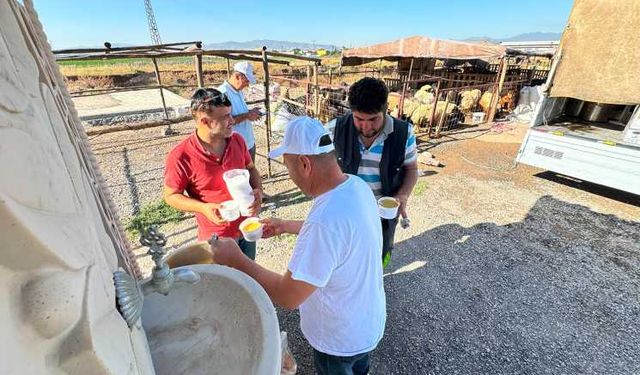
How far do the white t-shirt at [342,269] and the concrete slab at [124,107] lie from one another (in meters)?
10.3

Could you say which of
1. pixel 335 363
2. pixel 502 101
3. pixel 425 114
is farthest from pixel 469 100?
pixel 335 363

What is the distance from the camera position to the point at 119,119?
33.4 ft

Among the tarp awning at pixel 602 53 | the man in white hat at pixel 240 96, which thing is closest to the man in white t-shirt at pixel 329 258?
the man in white hat at pixel 240 96

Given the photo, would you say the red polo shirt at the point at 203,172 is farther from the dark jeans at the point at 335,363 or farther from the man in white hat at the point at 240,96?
the man in white hat at the point at 240,96

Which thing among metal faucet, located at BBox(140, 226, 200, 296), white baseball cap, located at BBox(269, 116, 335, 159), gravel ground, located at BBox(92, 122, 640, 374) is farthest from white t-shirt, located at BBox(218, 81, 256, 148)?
metal faucet, located at BBox(140, 226, 200, 296)

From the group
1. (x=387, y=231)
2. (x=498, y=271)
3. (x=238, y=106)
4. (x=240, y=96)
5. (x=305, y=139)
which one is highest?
(x=305, y=139)

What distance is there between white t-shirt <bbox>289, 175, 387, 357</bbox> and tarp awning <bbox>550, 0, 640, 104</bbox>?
6.26 meters

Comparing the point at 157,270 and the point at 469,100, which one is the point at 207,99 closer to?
the point at 157,270

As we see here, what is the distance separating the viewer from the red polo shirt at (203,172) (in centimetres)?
243

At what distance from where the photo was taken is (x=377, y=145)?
9.53 feet

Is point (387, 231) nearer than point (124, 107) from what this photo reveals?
Yes

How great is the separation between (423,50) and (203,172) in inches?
485

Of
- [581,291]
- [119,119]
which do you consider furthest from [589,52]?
[119,119]

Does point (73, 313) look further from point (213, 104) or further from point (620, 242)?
point (620, 242)
